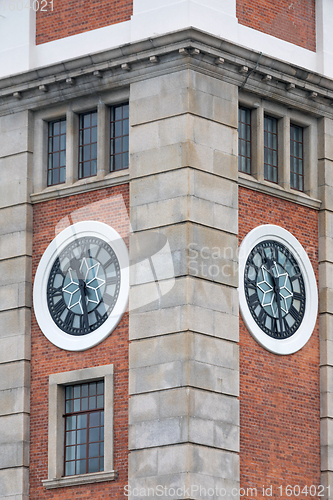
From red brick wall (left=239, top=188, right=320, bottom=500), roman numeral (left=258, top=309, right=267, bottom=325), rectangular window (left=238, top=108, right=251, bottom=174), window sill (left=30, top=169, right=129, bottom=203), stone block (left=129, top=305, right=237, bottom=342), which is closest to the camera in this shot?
stone block (left=129, top=305, right=237, bottom=342)

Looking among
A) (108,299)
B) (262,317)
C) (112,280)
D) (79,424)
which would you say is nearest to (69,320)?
(108,299)

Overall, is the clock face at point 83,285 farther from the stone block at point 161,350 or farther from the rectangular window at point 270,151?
the rectangular window at point 270,151

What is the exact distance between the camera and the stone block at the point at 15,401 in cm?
3791

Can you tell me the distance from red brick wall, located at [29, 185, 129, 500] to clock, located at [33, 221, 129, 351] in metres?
0.24

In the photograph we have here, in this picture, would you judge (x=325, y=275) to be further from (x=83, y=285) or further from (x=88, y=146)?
(x=88, y=146)

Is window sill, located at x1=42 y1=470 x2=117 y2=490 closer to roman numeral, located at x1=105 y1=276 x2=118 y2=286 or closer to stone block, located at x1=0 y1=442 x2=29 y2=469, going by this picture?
stone block, located at x1=0 y1=442 x2=29 y2=469

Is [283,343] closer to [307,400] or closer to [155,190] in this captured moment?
[307,400]

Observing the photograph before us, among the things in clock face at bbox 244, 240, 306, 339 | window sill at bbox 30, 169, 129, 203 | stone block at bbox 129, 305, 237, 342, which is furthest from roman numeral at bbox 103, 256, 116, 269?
clock face at bbox 244, 240, 306, 339

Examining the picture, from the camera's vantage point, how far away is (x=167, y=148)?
3722cm

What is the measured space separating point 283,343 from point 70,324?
5.25 m

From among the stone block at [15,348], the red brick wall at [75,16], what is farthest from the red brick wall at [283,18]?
the stone block at [15,348]

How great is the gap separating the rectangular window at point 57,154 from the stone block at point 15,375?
4.80 metres

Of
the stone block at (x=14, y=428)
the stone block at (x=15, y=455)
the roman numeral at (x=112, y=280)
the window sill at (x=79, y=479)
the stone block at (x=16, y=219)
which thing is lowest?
the window sill at (x=79, y=479)

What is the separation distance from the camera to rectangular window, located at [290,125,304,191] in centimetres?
4038
